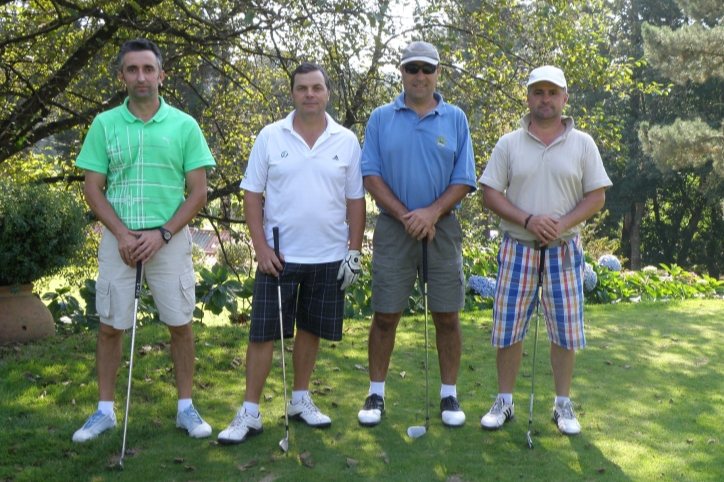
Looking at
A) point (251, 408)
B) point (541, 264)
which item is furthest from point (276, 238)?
point (541, 264)

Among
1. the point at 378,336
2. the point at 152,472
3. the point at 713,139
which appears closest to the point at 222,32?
the point at 378,336

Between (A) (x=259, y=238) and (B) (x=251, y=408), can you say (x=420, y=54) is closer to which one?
(A) (x=259, y=238)

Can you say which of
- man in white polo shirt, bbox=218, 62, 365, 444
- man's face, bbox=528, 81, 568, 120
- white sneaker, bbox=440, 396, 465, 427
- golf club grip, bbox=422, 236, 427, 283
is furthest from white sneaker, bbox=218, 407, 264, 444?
man's face, bbox=528, 81, 568, 120

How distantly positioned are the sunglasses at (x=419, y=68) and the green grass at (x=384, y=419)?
6.14 feet

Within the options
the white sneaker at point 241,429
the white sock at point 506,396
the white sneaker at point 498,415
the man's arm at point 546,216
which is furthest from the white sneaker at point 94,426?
the man's arm at point 546,216

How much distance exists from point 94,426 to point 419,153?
2128 mm

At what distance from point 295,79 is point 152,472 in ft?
6.49

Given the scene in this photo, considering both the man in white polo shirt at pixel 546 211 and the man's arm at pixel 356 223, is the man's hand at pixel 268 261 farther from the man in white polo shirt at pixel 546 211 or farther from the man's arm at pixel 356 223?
the man in white polo shirt at pixel 546 211

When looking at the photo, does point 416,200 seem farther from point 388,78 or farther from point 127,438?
point 388,78

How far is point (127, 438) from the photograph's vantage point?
381cm

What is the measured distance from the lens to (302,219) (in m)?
3.77

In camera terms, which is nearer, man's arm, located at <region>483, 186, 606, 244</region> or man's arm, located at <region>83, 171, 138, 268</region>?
man's arm, located at <region>83, 171, 138, 268</region>

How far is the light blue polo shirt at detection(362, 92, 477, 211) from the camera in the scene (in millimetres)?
3932

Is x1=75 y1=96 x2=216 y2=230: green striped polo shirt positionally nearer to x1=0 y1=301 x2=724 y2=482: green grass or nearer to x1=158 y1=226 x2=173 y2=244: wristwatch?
x1=158 y1=226 x2=173 y2=244: wristwatch
